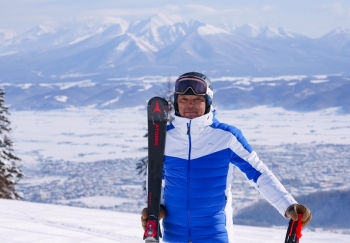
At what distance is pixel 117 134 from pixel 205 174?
149378 millimetres

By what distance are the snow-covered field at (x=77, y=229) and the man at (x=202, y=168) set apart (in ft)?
9.21

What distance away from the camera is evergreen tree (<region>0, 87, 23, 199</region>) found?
1792cm

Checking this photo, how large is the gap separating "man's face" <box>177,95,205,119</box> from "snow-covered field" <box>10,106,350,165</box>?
93.3 m

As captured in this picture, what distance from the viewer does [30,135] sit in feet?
504

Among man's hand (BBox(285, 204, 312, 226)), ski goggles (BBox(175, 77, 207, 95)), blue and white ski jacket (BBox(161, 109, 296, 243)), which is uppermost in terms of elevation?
ski goggles (BBox(175, 77, 207, 95))

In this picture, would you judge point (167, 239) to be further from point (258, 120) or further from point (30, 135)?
point (258, 120)

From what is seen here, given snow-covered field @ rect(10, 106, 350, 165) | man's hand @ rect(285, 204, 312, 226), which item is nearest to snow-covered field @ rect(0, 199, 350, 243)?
man's hand @ rect(285, 204, 312, 226)

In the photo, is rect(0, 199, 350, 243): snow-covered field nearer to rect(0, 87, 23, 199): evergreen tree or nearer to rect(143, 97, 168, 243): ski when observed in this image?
rect(143, 97, 168, 243): ski

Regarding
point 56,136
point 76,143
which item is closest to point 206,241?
point 76,143

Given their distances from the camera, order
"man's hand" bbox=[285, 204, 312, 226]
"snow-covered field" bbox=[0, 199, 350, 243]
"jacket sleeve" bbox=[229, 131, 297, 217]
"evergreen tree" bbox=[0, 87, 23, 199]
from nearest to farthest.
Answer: "man's hand" bbox=[285, 204, 312, 226], "jacket sleeve" bbox=[229, 131, 297, 217], "snow-covered field" bbox=[0, 199, 350, 243], "evergreen tree" bbox=[0, 87, 23, 199]

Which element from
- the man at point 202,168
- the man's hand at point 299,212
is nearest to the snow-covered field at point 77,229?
the man at point 202,168

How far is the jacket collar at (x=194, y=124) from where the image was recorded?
9.75 ft

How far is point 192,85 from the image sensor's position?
3020 mm

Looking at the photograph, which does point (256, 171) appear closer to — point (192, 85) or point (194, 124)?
point (194, 124)
